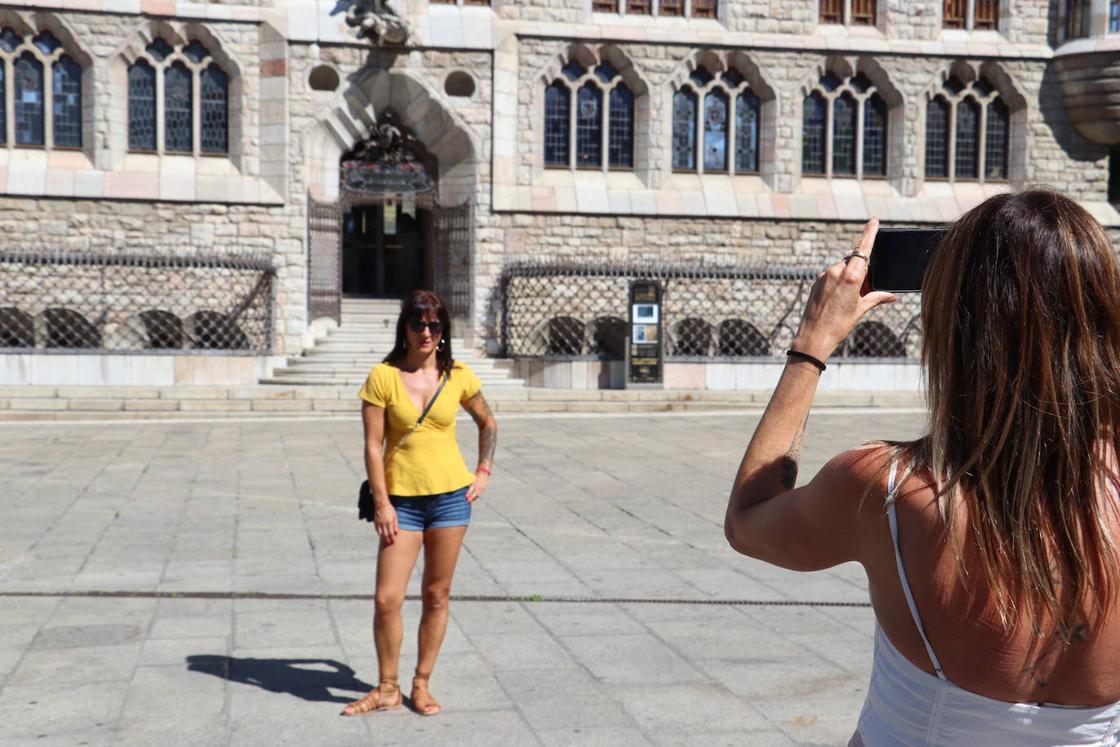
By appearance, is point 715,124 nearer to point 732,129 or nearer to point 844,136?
point 732,129

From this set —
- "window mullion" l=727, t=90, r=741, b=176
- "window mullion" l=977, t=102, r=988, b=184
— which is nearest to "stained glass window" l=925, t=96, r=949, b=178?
"window mullion" l=977, t=102, r=988, b=184

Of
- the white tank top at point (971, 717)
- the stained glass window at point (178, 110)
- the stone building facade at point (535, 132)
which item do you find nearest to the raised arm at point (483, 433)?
the white tank top at point (971, 717)

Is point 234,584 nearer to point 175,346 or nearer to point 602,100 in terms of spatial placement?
point 175,346

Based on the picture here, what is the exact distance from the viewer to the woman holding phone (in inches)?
63.3

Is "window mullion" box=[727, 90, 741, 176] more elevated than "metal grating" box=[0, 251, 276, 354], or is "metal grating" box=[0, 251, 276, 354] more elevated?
"window mullion" box=[727, 90, 741, 176]

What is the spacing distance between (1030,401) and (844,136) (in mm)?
24747

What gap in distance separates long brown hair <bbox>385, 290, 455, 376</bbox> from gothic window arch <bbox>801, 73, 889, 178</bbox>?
2089cm

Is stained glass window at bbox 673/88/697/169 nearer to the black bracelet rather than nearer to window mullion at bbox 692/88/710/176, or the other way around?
window mullion at bbox 692/88/710/176

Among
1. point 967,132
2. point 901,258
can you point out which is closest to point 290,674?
point 901,258

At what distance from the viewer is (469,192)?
933 inches

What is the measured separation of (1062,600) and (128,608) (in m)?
5.50

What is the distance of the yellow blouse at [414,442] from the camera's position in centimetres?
507

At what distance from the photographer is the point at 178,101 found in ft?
75.9

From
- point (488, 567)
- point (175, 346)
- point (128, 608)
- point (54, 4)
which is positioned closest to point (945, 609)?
point (128, 608)
